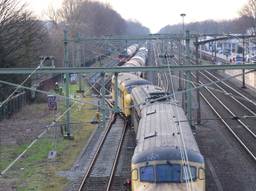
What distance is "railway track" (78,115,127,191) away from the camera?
21941 millimetres

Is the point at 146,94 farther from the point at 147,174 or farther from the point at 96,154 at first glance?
the point at 147,174

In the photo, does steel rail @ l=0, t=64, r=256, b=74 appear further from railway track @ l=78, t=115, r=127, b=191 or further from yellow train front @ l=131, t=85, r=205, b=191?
yellow train front @ l=131, t=85, r=205, b=191

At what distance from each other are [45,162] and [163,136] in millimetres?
9777

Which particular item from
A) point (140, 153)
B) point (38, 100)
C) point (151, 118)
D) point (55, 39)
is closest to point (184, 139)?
point (140, 153)

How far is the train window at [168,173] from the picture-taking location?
16.1 metres

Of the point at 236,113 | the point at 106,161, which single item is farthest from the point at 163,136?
the point at 236,113

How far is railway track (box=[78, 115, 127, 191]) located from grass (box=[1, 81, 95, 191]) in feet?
3.65

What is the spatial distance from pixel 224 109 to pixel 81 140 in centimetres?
1326

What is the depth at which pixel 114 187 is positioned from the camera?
2162cm

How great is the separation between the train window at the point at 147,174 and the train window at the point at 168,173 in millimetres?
162

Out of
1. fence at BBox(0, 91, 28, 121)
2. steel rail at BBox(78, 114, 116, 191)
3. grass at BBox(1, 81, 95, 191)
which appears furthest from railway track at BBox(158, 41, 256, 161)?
fence at BBox(0, 91, 28, 121)

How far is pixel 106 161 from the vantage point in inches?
1025

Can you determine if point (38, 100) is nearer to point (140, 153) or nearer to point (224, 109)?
point (224, 109)

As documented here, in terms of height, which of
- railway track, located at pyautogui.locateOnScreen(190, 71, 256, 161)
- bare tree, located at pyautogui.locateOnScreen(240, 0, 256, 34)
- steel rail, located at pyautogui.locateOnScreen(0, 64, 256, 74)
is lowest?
railway track, located at pyautogui.locateOnScreen(190, 71, 256, 161)
